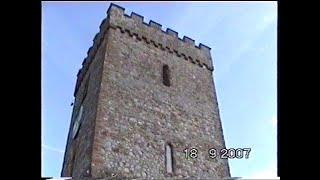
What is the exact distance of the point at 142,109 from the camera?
448 inches

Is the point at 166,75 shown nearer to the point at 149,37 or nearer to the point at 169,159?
the point at 149,37

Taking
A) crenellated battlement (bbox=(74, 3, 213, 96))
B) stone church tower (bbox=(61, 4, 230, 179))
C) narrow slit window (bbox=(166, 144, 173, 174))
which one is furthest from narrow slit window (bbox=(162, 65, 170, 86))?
narrow slit window (bbox=(166, 144, 173, 174))

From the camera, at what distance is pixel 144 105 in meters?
11.5

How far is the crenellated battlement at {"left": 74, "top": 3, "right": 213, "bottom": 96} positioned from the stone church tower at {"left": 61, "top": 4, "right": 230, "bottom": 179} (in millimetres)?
40

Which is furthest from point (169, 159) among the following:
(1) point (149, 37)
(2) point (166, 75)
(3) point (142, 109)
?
(1) point (149, 37)

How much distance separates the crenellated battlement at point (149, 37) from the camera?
43.5 ft

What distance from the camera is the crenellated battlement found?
1326 centimetres

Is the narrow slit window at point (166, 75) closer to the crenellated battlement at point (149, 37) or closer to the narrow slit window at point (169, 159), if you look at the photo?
the crenellated battlement at point (149, 37)

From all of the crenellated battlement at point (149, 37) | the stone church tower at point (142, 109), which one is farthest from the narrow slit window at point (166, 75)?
the crenellated battlement at point (149, 37)
